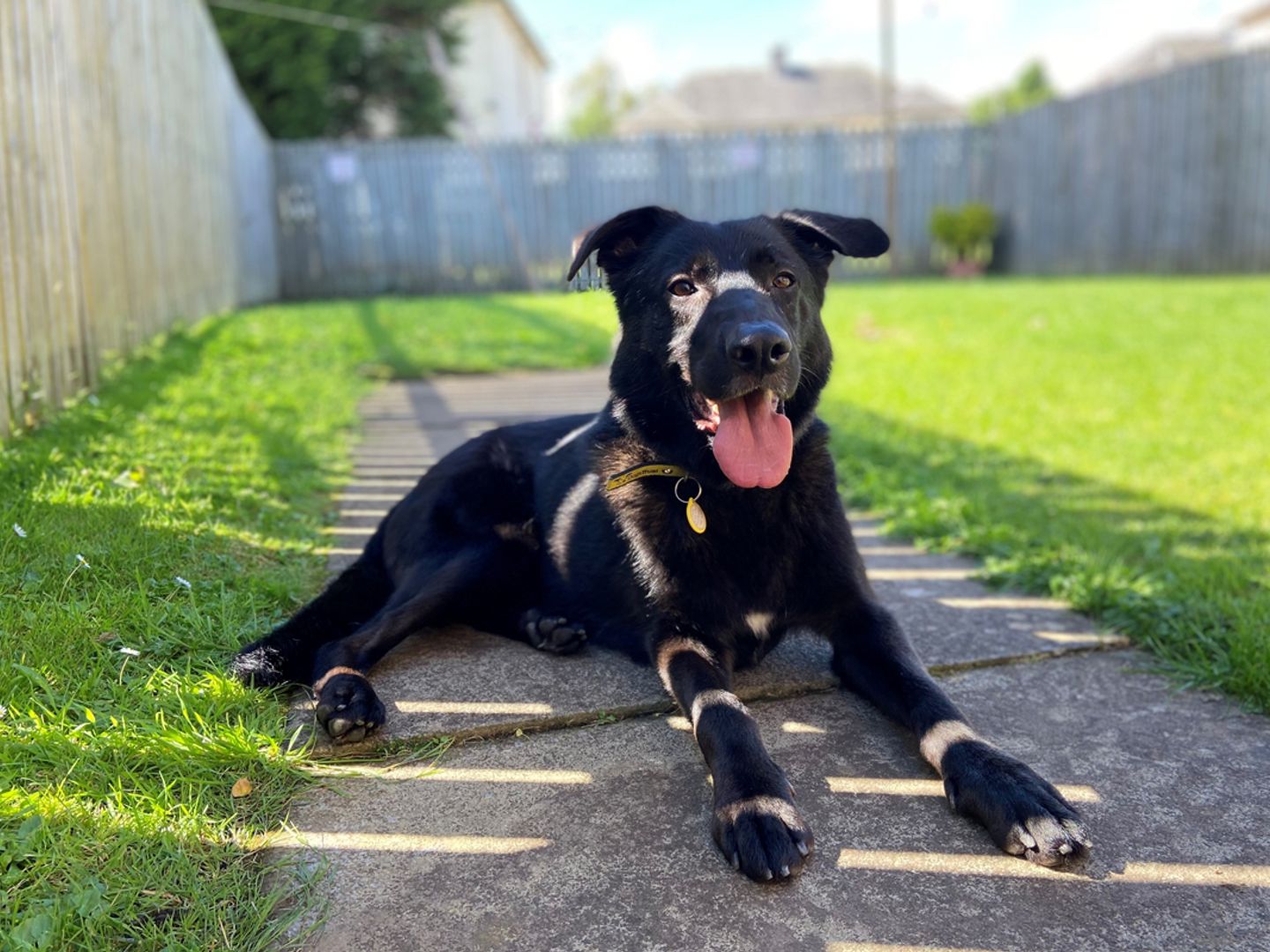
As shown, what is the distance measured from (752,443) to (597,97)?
74122mm

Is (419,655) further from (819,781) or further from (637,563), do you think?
(819,781)

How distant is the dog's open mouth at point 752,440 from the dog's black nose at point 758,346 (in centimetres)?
12

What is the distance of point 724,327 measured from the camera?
7.84ft

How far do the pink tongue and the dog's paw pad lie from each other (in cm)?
67

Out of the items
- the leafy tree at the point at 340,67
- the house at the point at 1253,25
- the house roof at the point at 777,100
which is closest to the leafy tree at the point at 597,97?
the house roof at the point at 777,100

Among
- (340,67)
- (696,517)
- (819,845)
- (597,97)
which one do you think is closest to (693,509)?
(696,517)

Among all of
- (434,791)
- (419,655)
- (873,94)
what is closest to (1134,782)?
(434,791)

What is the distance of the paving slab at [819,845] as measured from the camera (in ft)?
5.28

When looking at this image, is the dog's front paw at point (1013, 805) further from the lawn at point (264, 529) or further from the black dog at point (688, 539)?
the lawn at point (264, 529)

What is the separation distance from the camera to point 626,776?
210cm

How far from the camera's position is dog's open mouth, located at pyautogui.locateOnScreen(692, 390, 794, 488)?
2.43 m

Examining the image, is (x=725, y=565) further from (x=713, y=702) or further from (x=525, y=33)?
(x=525, y=33)

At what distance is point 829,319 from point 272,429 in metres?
6.66

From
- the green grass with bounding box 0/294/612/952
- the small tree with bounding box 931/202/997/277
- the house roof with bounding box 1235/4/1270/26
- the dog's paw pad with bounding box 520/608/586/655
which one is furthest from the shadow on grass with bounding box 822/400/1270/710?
the house roof with bounding box 1235/4/1270/26
